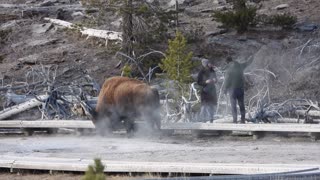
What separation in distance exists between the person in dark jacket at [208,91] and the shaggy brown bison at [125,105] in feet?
3.87

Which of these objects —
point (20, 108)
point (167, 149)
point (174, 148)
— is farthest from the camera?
point (20, 108)

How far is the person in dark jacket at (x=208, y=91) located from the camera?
69.0 ft

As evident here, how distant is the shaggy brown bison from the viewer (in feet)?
67.7

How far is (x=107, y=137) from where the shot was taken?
20656 millimetres

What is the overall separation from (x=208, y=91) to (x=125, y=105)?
1.97 m

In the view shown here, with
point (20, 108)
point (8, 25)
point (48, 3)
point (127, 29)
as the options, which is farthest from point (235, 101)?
point (48, 3)

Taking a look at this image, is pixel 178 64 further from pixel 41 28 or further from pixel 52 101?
pixel 41 28

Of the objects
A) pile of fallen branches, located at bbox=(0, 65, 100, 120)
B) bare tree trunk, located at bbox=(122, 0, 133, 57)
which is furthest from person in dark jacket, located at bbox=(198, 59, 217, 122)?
bare tree trunk, located at bbox=(122, 0, 133, 57)

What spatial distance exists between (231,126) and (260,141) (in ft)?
3.50

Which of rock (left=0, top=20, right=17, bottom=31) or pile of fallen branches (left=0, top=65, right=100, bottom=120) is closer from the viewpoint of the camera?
pile of fallen branches (left=0, top=65, right=100, bottom=120)

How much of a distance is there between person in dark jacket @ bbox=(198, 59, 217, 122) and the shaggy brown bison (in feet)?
3.87

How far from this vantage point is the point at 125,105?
69.1ft

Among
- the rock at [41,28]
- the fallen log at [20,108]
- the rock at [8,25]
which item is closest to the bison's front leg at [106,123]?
the fallen log at [20,108]

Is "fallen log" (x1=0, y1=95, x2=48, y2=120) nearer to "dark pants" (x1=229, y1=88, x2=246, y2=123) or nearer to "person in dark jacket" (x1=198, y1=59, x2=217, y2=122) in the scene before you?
"person in dark jacket" (x1=198, y1=59, x2=217, y2=122)
